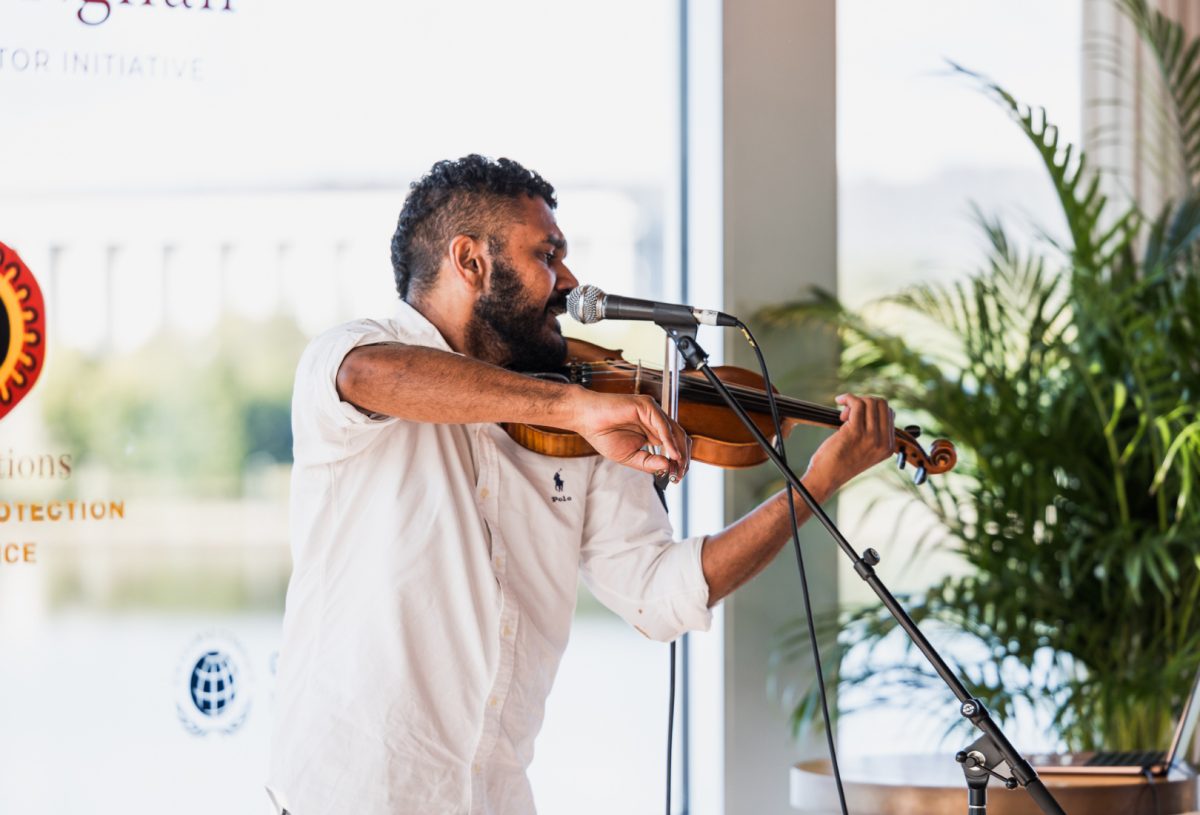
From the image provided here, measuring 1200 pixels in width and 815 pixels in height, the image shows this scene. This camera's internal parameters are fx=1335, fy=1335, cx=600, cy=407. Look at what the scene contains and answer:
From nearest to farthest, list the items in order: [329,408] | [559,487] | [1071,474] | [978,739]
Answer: [978,739] → [329,408] → [559,487] → [1071,474]

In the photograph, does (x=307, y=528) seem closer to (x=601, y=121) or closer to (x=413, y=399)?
(x=413, y=399)

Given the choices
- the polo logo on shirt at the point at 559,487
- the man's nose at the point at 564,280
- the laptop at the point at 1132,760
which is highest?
the man's nose at the point at 564,280

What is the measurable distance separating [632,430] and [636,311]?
0.17 m

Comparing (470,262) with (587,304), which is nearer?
(587,304)

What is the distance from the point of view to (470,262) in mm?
2342

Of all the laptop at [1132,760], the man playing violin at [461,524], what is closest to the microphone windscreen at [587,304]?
the man playing violin at [461,524]

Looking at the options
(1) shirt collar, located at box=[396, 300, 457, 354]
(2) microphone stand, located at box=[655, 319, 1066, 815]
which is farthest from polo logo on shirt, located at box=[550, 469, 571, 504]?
(2) microphone stand, located at box=[655, 319, 1066, 815]

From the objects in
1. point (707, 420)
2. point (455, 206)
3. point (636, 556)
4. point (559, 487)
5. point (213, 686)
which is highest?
point (455, 206)

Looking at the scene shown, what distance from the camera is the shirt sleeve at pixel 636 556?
7.95ft

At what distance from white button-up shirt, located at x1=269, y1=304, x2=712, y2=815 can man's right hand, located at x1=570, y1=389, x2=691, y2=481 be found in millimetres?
355

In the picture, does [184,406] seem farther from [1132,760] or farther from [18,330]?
[1132,760]

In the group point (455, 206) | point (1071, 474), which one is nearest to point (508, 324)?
point (455, 206)

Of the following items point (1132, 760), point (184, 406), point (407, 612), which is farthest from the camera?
point (184, 406)

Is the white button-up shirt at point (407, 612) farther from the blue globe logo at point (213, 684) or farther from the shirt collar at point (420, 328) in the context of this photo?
the blue globe logo at point (213, 684)
